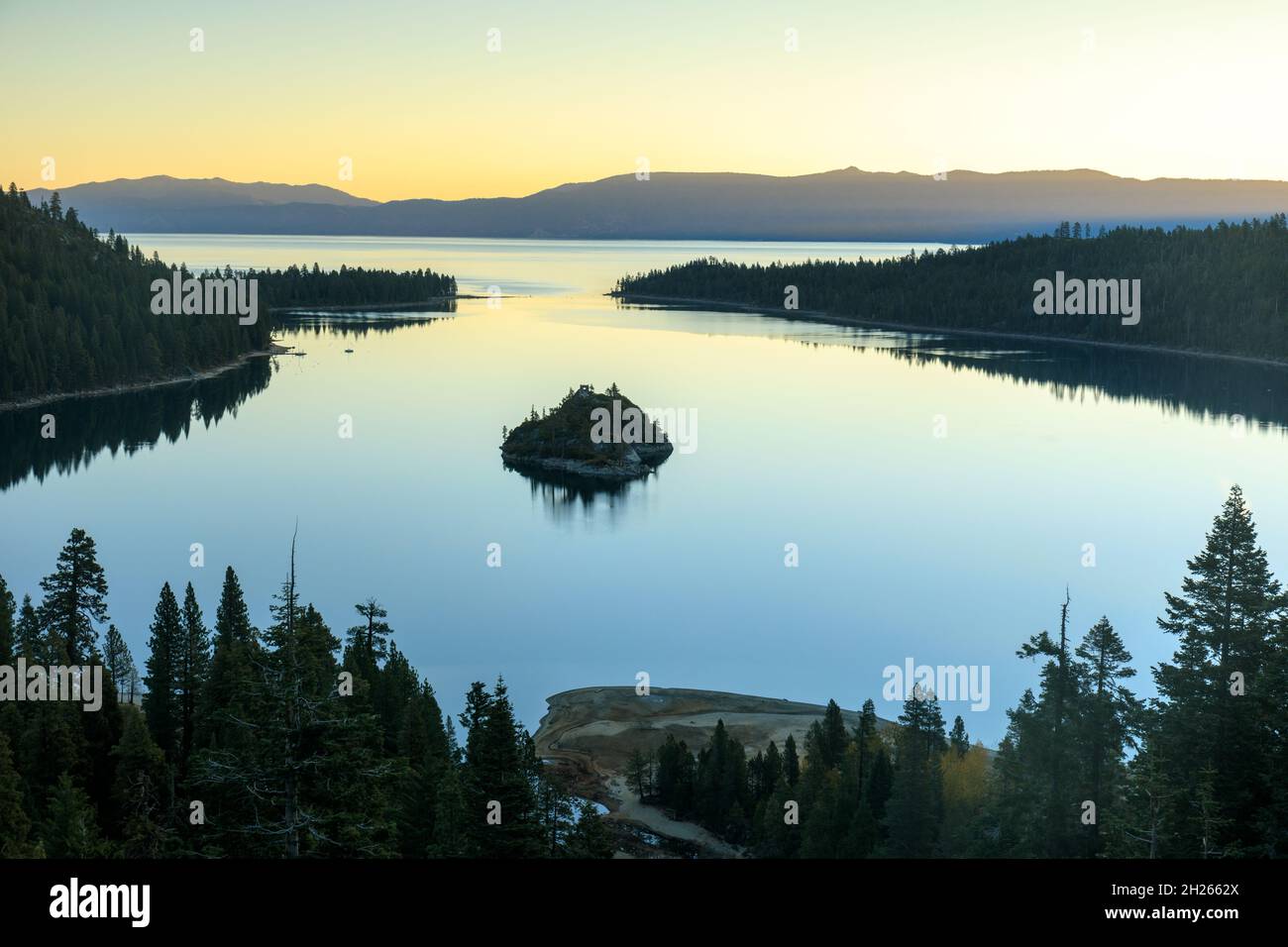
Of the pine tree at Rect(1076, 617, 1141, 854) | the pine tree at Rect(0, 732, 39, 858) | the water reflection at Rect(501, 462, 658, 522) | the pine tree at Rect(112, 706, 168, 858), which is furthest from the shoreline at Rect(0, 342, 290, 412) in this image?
the pine tree at Rect(1076, 617, 1141, 854)

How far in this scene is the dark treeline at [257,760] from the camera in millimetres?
17969

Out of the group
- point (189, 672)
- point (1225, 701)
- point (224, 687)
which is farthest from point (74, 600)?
point (1225, 701)

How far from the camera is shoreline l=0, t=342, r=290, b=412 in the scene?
131500 millimetres

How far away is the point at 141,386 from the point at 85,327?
48.9ft

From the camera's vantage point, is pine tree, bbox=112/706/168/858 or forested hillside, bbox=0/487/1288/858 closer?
forested hillside, bbox=0/487/1288/858

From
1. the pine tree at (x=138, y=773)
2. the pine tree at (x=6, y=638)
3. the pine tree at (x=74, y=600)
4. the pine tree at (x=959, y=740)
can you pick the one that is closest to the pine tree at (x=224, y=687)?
the pine tree at (x=138, y=773)

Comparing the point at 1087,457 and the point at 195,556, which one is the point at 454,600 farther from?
the point at 1087,457

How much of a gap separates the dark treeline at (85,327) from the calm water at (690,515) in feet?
24.1

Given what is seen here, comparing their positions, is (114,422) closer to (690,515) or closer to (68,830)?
(690,515)

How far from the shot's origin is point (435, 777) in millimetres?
30406

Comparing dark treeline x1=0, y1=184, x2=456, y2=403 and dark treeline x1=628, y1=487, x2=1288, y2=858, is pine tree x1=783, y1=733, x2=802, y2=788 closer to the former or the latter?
dark treeline x1=628, y1=487, x2=1288, y2=858

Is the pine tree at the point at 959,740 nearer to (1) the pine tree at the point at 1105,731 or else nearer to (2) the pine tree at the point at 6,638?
Result: (1) the pine tree at the point at 1105,731

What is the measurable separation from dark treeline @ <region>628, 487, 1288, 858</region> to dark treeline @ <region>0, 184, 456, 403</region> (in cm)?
12650
